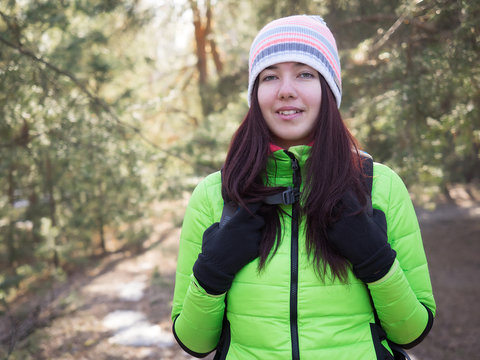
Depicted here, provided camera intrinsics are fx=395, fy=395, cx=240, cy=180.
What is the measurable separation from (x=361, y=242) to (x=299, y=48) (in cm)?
87

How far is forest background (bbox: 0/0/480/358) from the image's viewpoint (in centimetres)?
355

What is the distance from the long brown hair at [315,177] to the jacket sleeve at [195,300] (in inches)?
5.8

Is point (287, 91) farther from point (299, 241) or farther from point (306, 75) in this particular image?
point (299, 241)

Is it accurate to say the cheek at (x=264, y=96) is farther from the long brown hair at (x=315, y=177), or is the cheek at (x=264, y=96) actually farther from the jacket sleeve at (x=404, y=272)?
the jacket sleeve at (x=404, y=272)

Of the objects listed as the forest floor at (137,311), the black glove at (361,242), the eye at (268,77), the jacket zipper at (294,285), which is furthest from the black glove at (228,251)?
the forest floor at (137,311)

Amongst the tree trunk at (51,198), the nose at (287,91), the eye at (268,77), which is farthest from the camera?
the tree trunk at (51,198)

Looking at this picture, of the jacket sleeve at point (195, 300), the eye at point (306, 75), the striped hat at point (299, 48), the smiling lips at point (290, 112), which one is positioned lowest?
the jacket sleeve at point (195, 300)

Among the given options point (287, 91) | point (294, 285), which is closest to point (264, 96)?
point (287, 91)

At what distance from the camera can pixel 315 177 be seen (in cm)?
163

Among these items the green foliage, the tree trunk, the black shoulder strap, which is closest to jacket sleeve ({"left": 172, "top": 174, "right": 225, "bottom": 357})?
the black shoulder strap

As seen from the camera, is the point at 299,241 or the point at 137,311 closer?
the point at 299,241

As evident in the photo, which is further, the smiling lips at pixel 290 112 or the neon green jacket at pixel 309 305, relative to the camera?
the smiling lips at pixel 290 112

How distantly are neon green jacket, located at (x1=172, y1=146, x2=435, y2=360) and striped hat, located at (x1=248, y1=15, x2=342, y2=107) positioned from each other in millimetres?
391

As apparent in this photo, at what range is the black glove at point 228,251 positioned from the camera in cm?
150
